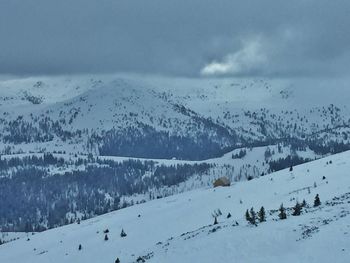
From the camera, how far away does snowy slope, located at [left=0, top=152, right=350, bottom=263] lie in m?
37.6

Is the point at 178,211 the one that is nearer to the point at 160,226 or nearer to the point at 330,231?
the point at 160,226

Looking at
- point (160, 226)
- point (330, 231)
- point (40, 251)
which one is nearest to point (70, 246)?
point (40, 251)

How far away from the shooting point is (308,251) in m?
35.2

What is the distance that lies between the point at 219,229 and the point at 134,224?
111 ft

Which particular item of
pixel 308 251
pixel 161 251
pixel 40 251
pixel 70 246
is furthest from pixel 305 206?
pixel 40 251

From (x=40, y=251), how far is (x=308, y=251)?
178ft

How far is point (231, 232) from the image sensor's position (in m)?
46.0

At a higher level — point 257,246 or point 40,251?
point 257,246

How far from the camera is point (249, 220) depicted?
48250 millimetres

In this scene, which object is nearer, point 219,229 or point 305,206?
point 219,229

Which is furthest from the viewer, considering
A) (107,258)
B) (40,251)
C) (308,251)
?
(40,251)

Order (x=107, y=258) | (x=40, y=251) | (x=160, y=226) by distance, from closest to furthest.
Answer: (x=107, y=258)
(x=160, y=226)
(x=40, y=251)

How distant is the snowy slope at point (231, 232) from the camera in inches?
1479

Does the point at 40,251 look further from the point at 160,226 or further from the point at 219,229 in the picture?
the point at 219,229
